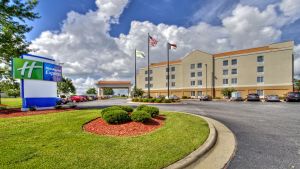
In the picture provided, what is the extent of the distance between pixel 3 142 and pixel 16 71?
35.6 ft

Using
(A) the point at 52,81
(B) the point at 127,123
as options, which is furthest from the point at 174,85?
(B) the point at 127,123

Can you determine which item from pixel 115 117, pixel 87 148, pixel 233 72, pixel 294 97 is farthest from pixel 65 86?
pixel 87 148

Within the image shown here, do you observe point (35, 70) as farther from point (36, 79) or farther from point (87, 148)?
point (87, 148)

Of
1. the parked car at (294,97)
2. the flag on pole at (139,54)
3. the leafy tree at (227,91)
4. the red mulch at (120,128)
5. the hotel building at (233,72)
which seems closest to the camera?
the red mulch at (120,128)

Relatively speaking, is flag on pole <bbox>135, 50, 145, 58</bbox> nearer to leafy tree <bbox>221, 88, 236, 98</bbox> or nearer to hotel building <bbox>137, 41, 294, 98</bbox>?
leafy tree <bbox>221, 88, 236, 98</bbox>

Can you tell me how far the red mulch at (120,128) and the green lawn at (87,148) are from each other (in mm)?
549

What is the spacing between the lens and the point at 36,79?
52.0ft

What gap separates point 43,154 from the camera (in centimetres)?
476

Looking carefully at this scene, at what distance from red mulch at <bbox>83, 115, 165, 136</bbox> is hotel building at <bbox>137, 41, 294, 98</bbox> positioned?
51821mm

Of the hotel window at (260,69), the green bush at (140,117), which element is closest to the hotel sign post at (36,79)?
the green bush at (140,117)

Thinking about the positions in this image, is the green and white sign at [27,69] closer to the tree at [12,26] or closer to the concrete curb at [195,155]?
the tree at [12,26]

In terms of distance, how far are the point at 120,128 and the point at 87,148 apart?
2487 mm

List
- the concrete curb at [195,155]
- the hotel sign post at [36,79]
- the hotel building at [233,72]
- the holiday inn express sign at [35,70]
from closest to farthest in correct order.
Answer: the concrete curb at [195,155], the holiday inn express sign at [35,70], the hotel sign post at [36,79], the hotel building at [233,72]

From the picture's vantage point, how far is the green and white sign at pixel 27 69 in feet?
47.7
